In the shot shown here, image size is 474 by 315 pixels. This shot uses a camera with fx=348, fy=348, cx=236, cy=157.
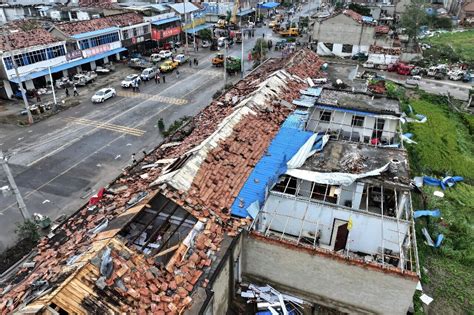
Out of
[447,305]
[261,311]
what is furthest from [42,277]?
[447,305]

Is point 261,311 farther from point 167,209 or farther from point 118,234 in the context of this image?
point 118,234

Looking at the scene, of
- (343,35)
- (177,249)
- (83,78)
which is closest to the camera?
(177,249)

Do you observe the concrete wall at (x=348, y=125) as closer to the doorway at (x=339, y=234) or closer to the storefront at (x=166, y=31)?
the doorway at (x=339, y=234)

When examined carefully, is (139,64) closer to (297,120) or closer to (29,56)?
(29,56)

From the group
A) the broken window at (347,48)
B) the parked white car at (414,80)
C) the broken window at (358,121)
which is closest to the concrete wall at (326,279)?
the broken window at (358,121)

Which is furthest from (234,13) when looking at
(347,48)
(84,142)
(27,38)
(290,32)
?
(84,142)
